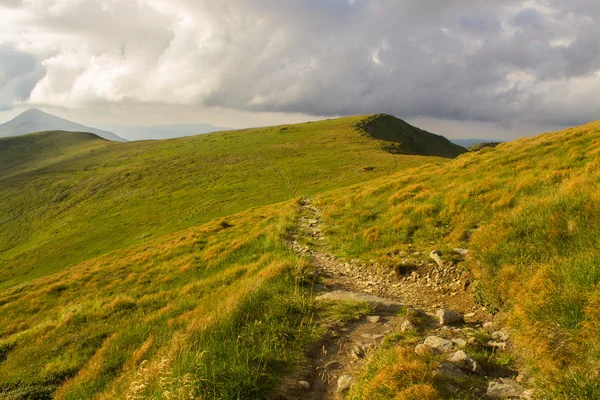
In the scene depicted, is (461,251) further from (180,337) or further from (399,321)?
(180,337)

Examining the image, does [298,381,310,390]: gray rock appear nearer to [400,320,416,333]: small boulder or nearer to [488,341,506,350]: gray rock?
[400,320,416,333]: small boulder

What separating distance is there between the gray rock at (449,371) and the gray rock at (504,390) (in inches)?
14.5

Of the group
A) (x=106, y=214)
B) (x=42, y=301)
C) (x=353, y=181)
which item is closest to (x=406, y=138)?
(x=353, y=181)

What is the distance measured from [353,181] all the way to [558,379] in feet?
139

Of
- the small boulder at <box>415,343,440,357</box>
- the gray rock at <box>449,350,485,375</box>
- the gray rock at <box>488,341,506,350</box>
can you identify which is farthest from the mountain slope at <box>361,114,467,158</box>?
the gray rock at <box>449,350,485,375</box>

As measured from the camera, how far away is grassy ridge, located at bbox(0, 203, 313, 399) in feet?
16.4

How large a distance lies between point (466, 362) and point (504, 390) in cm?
65

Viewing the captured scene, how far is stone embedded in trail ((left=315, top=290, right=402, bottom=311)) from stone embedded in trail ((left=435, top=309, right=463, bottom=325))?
1.00m

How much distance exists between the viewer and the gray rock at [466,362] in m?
4.59

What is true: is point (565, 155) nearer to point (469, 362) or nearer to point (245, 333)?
point (469, 362)

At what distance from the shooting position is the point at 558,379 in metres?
3.71

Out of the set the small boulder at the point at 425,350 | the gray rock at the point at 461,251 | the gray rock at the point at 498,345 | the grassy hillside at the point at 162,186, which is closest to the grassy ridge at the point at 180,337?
the small boulder at the point at 425,350

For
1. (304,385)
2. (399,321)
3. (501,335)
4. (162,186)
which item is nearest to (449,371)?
(501,335)

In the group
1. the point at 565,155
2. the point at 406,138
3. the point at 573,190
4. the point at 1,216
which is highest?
the point at 406,138
